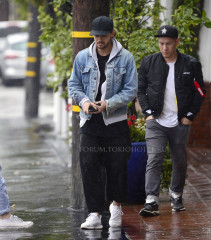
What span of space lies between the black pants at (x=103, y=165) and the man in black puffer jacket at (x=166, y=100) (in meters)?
0.56

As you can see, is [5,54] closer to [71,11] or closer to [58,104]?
[58,104]

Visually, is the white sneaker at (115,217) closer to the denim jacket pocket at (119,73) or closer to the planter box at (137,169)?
the planter box at (137,169)

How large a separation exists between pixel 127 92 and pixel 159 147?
2.92ft

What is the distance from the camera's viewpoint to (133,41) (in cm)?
834

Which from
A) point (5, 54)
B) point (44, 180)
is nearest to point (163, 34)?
point (44, 180)

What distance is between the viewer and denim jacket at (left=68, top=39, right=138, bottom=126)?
6.81m

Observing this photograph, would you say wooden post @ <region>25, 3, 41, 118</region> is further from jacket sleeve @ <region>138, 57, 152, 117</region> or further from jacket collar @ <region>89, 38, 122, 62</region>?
jacket collar @ <region>89, 38, 122, 62</region>

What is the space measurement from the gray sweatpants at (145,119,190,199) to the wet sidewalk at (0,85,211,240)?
367 mm

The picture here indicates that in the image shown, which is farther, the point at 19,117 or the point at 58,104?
the point at 19,117

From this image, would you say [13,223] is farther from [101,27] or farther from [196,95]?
[196,95]

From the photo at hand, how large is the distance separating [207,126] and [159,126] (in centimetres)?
421

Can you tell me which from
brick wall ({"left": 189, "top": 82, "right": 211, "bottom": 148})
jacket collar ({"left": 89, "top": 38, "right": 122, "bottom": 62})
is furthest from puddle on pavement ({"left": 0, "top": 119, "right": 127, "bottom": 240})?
brick wall ({"left": 189, "top": 82, "right": 211, "bottom": 148})

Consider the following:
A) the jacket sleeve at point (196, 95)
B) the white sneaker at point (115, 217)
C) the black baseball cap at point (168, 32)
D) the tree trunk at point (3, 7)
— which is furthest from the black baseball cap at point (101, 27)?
the tree trunk at point (3, 7)

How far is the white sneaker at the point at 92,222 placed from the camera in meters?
6.89
